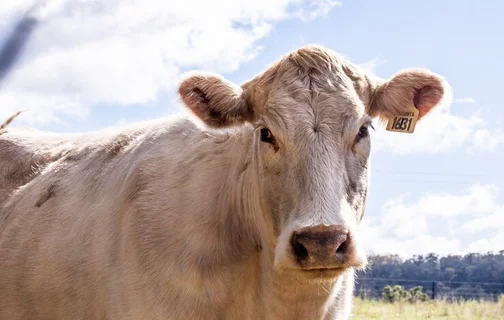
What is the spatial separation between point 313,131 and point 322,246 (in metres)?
0.92

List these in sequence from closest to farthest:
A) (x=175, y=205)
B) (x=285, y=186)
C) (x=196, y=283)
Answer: (x=285, y=186) < (x=196, y=283) < (x=175, y=205)

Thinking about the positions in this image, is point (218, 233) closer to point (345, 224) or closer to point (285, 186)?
point (285, 186)

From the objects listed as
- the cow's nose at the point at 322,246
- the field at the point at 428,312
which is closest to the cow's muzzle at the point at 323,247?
the cow's nose at the point at 322,246

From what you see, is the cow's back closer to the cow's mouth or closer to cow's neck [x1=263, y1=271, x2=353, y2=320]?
cow's neck [x1=263, y1=271, x2=353, y2=320]

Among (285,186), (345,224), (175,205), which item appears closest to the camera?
(345,224)

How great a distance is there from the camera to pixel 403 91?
6312 millimetres

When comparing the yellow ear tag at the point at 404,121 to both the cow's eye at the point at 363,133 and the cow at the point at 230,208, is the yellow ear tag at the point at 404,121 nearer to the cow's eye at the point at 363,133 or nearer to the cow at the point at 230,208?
the cow at the point at 230,208

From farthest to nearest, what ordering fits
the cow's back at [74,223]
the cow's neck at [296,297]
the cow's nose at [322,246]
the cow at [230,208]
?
the cow's back at [74,223], the cow's neck at [296,297], the cow at [230,208], the cow's nose at [322,246]

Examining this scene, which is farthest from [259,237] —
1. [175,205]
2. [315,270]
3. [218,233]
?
[315,270]

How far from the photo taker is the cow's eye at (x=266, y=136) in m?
5.81

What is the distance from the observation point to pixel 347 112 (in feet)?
18.8

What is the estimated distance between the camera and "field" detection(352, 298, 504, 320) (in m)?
15.1

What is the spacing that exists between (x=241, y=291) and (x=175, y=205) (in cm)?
86

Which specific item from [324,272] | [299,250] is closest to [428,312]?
[324,272]
